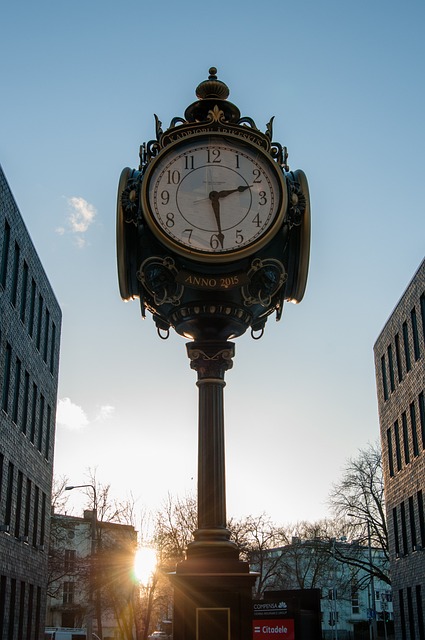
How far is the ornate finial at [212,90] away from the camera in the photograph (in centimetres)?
661

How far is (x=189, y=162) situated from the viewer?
644 centimetres

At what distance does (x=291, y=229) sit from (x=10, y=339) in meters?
22.2

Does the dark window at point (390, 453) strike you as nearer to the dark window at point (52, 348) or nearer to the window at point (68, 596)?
the dark window at point (52, 348)

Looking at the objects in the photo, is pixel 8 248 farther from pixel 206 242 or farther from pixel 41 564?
pixel 206 242

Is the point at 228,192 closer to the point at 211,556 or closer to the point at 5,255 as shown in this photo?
the point at 211,556

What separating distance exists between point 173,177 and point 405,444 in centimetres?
3050

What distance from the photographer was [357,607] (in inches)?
3088

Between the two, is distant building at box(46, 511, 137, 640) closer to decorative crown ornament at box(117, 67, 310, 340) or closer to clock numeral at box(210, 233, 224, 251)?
decorative crown ornament at box(117, 67, 310, 340)

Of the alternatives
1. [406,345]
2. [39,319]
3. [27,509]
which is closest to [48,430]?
[27,509]

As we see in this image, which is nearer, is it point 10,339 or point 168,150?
point 168,150

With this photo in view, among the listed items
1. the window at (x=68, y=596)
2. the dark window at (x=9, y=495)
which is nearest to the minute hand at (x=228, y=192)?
the dark window at (x=9, y=495)

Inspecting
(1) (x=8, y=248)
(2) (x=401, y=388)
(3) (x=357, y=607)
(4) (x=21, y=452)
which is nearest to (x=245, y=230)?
(1) (x=8, y=248)

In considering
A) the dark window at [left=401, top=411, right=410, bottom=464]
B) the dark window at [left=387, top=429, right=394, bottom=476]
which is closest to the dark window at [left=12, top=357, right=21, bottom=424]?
the dark window at [left=401, top=411, right=410, bottom=464]

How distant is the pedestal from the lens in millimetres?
5379
